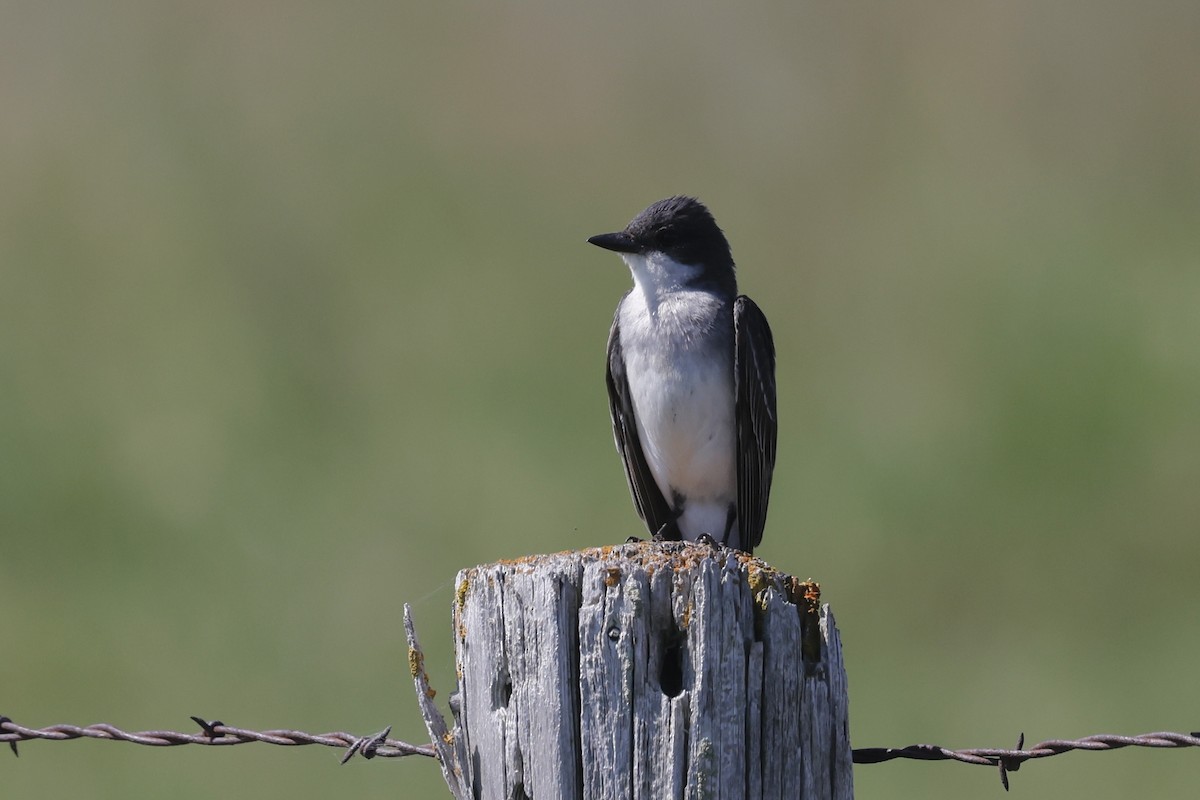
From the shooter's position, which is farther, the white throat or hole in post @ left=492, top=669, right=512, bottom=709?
the white throat

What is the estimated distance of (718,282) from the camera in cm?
650

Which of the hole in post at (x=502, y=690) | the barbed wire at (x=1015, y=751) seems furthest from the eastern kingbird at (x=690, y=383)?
the hole in post at (x=502, y=690)

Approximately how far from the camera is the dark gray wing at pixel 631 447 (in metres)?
6.45

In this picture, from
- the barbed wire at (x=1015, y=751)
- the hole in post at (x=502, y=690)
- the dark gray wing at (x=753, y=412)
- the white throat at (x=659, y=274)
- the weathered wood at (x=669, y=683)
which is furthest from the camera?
the white throat at (x=659, y=274)

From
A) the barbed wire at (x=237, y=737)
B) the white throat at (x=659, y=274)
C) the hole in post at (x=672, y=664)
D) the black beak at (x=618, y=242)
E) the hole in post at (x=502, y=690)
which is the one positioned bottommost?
the barbed wire at (x=237, y=737)

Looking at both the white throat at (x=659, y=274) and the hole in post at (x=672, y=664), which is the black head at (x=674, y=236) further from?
the hole in post at (x=672, y=664)

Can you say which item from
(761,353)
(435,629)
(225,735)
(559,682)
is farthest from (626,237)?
(435,629)

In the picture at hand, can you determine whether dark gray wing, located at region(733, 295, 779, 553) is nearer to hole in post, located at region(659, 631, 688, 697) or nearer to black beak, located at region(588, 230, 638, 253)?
black beak, located at region(588, 230, 638, 253)

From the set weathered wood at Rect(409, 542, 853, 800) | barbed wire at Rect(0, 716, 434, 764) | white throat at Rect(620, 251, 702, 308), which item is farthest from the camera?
white throat at Rect(620, 251, 702, 308)

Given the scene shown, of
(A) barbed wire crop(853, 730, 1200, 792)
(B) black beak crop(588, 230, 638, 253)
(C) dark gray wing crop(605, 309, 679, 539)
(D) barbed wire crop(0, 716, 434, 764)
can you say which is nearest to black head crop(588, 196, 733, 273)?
(B) black beak crop(588, 230, 638, 253)

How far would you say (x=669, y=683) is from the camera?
3.08 meters

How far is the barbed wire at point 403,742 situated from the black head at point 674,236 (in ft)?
10.1

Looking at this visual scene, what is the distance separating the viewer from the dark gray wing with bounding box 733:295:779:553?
6031 millimetres

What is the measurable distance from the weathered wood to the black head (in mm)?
3422
